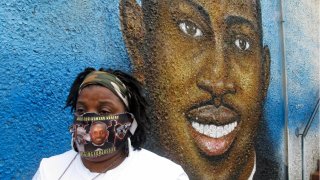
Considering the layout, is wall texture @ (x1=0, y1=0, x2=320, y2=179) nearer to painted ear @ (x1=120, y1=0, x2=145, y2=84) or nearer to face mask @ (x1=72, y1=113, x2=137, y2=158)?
painted ear @ (x1=120, y1=0, x2=145, y2=84)

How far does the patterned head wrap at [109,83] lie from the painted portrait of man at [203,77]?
105 centimetres

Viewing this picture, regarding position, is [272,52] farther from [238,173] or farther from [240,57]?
[238,173]

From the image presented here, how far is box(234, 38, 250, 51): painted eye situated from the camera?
149 inches

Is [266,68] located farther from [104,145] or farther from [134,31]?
[104,145]

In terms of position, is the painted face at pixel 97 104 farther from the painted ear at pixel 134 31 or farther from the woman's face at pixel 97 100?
the painted ear at pixel 134 31

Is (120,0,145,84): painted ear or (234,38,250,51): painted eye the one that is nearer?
(120,0,145,84): painted ear

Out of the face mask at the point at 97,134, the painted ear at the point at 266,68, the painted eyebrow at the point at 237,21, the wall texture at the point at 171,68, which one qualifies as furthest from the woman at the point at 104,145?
the painted ear at the point at 266,68

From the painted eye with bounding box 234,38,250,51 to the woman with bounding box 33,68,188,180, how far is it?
7.18ft

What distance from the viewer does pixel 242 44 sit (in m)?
3.86

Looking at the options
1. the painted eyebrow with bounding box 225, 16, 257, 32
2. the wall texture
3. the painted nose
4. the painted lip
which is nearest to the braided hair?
the wall texture

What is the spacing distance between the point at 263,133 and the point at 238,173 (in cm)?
63

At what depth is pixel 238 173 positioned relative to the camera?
146 inches

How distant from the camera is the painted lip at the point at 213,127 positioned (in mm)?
3293

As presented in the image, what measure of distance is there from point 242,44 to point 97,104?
243cm
